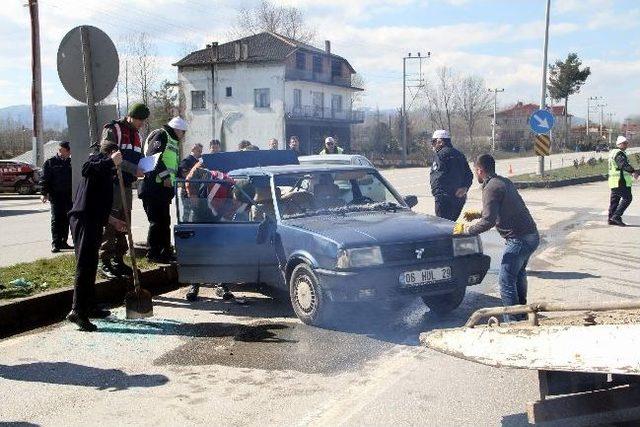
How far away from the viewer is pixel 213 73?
66.7m

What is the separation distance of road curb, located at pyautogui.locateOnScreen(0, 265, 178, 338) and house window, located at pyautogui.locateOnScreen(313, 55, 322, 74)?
6407 centimetres

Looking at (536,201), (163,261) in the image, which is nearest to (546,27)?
(536,201)

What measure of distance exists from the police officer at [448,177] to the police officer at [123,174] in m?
4.00

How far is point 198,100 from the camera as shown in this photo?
6775 cm

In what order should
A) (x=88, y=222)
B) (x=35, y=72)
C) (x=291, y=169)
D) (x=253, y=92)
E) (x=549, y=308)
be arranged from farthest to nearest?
1. (x=253, y=92)
2. (x=35, y=72)
3. (x=291, y=169)
4. (x=88, y=222)
5. (x=549, y=308)

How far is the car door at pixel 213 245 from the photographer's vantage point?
7.14 meters

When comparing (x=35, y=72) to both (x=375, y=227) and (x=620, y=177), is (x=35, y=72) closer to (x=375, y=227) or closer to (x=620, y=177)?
(x=620, y=177)

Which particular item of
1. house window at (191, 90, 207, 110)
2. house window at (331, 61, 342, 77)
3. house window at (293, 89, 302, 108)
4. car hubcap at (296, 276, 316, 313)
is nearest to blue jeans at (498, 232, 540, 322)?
car hubcap at (296, 276, 316, 313)

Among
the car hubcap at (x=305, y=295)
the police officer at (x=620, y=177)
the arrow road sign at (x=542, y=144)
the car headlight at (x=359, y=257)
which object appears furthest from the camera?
the arrow road sign at (x=542, y=144)

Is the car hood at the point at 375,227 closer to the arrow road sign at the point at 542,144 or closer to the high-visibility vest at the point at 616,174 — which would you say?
the high-visibility vest at the point at 616,174

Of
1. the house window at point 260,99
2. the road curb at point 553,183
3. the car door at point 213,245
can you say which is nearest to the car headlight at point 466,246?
the car door at point 213,245

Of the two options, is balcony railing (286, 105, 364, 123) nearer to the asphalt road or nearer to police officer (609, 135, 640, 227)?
police officer (609, 135, 640, 227)

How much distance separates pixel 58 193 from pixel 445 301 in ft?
23.6

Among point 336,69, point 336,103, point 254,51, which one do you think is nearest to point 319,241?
point 254,51
